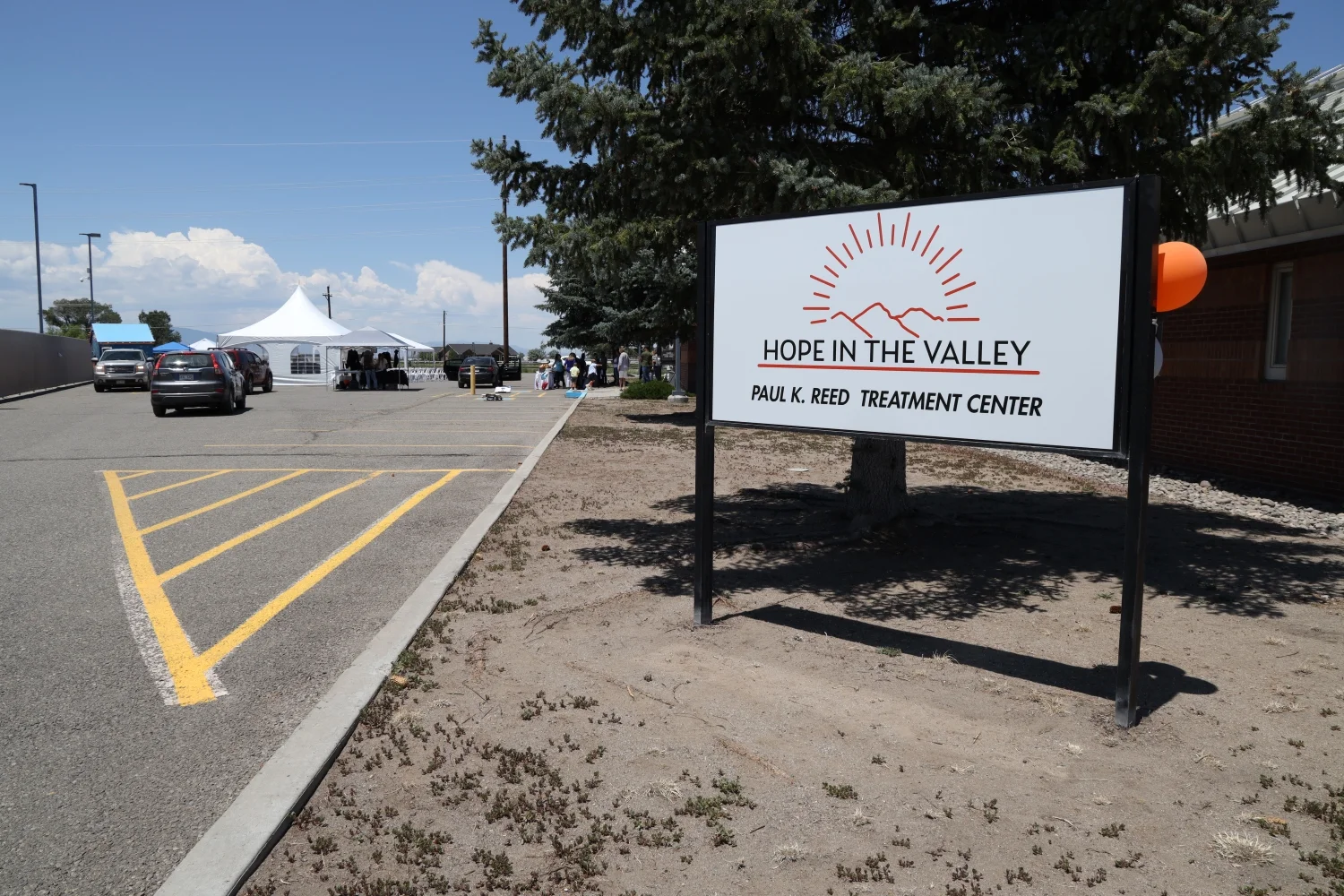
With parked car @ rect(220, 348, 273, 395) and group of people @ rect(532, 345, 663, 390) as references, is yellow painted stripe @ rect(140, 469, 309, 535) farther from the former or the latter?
group of people @ rect(532, 345, 663, 390)

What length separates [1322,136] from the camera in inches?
270

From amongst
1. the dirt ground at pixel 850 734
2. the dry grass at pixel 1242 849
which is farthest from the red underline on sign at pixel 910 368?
the dry grass at pixel 1242 849

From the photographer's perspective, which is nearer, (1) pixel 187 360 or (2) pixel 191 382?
(2) pixel 191 382

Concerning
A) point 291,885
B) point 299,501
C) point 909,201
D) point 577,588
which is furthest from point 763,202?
point 299,501

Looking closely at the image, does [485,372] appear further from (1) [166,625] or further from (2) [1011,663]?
(2) [1011,663]

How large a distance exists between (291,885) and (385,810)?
486 millimetres

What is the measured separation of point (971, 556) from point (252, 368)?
110ft

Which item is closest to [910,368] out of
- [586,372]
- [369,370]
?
[369,370]

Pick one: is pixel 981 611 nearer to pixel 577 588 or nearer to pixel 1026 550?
pixel 1026 550

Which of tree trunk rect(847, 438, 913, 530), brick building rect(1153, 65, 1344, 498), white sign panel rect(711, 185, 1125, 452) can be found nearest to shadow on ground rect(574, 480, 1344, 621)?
tree trunk rect(847, 438, 913, 530)

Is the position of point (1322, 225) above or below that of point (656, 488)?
above

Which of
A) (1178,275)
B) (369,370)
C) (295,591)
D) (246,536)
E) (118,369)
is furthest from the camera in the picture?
(369,370)

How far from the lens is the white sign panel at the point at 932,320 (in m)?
4.56

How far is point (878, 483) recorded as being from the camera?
27.5ft
